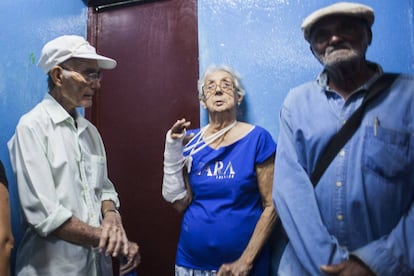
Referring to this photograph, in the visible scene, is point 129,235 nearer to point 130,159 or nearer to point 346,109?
point 130,159

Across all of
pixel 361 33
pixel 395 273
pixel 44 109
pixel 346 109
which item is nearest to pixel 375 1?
pixel 361 33

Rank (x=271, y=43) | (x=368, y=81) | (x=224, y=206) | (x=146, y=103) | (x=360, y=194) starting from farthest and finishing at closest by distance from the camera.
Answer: (x=146, y=103)
(x=271, y=43)
(x=224, y=206)
(x=368, y=81)
(x=360, y=194)

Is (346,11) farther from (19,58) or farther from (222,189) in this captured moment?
(19,58)

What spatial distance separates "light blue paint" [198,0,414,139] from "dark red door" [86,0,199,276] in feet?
0.49

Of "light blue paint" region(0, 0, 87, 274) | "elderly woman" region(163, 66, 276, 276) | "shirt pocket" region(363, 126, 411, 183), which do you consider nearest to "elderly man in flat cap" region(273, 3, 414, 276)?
"shirt pocket" region(363, 126, 411, 183)

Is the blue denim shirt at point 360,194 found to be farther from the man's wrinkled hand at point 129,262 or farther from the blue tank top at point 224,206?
the man's wrinkled hand at point 129,262

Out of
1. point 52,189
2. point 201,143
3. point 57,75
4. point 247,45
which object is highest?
point 247,45

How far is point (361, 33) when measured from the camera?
1190 millimetres

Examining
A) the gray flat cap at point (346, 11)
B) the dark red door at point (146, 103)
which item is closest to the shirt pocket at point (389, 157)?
the gray flat cap at point (346, 11)

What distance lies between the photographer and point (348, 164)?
1.11 m

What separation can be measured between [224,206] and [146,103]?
88 centimetres

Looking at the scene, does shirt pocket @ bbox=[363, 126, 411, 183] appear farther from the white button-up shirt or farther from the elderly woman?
the white button-up shirt

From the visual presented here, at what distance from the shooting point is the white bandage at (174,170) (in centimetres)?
156

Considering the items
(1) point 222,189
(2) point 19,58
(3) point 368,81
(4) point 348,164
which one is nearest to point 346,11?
(3) point 368,81
